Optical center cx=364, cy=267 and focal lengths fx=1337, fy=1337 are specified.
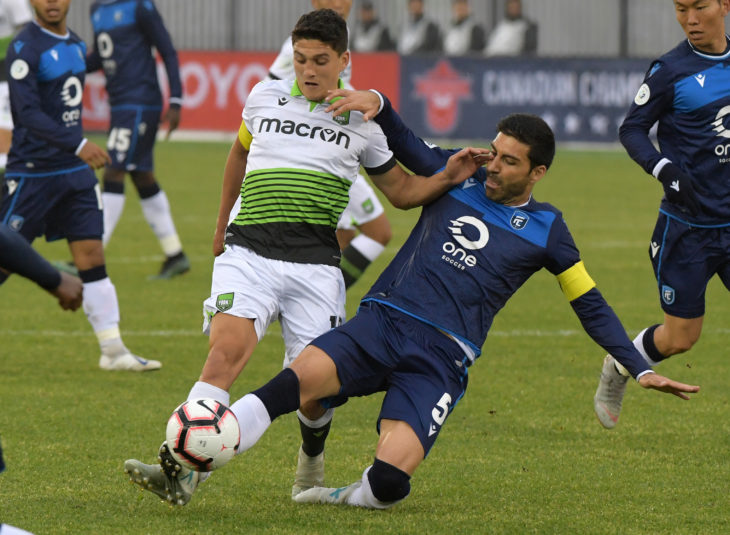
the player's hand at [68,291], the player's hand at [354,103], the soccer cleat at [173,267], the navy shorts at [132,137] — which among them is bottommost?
the soccer cleat at [173,267]

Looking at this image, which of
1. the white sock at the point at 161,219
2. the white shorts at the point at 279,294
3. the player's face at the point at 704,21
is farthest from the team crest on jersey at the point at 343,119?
the white sock at the point at 161,219

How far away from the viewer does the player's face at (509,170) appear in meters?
5.36

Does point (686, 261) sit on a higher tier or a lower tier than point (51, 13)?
lower

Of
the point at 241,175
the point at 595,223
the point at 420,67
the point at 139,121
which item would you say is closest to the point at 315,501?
the point at 241,175

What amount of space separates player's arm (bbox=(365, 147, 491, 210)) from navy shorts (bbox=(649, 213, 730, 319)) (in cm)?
145

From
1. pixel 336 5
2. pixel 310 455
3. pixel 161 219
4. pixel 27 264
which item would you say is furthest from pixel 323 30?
pixel 161 219

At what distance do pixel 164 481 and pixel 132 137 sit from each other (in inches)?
261

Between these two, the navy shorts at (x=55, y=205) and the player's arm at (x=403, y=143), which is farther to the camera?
the navy shorts at (x=55, y=205)

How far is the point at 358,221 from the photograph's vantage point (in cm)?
Result: 961

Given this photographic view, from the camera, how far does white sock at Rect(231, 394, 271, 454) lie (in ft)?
15.5

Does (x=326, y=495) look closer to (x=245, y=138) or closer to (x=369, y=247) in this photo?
(x=245, y=138)

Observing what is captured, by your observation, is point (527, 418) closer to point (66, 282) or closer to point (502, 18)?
point (66, 282)

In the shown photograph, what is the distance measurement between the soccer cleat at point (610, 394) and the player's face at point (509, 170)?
144 cm

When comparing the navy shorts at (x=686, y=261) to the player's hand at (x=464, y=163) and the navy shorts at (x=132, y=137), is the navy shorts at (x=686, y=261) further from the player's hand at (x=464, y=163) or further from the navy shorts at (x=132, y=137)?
the navy shorts at (x=132, y=137)
